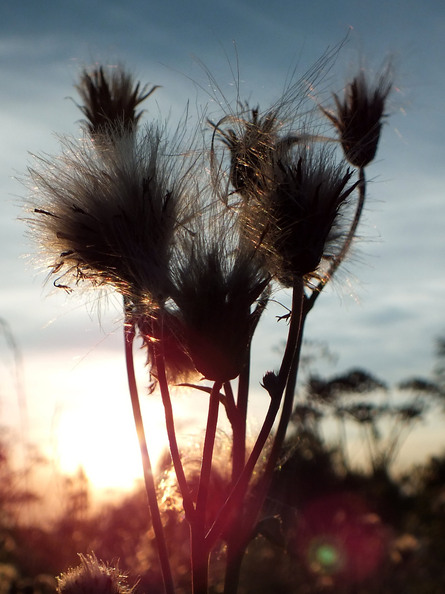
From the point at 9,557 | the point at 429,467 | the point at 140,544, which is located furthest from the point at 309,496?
the point at 429,467

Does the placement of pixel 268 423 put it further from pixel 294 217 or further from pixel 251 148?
pixel 251 148

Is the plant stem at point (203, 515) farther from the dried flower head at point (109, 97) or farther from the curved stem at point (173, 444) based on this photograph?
the dried flower head at point (109, 97)

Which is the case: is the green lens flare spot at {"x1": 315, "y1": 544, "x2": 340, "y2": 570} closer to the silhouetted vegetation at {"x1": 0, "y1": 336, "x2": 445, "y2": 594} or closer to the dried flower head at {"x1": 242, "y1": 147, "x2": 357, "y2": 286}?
the silhouetted vegetation at {"x1": 0, "y1": 336, "x2": 445, "y2": 594}

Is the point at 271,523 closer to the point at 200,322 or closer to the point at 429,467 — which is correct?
the point at 200,322

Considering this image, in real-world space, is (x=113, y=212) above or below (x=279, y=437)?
above

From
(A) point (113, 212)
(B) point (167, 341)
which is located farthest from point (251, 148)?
(B) point (167, 341)

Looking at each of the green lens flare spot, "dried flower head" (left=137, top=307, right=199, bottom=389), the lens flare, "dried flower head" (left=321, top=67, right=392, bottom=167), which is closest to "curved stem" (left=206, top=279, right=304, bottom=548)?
"dried flower head" (left=137, top=307, right=199, bottom=389)
